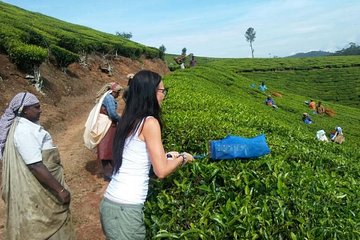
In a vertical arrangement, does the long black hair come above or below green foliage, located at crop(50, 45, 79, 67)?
below

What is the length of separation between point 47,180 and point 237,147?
1869mm

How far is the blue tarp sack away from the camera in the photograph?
12.3ft

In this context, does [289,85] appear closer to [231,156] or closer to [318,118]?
[318,118]

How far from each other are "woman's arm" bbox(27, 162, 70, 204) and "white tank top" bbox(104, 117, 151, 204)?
930 millimetres

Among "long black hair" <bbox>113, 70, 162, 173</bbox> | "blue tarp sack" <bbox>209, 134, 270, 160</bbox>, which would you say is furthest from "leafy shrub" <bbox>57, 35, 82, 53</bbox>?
"long black hair" <bbox>113, 70, 162, 173</bbox>

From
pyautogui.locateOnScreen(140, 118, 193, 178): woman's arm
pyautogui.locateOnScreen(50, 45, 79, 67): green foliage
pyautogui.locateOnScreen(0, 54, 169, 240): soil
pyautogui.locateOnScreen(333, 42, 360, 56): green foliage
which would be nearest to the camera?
Result: pyautogui.locateOnScreen(140, 118, 193, 178): woman's arm

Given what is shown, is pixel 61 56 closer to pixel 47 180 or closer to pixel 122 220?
pixel 47 180

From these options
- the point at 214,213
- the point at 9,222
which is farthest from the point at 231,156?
the point at 9,222

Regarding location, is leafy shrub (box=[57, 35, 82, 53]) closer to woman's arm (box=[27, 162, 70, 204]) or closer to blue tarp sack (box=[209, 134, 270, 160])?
woman's arm (box=[27, 162, 70, 204])

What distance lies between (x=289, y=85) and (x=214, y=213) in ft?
130

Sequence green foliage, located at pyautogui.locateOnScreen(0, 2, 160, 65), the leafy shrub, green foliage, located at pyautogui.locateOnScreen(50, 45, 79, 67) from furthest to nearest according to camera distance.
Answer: the leafy shrub → green foliage, located at pyautogui.locateOnScreen(50, 45, 79, 67) → green foliage, located at pyautogui.locateOnScreen(0, 2, 160, 65)

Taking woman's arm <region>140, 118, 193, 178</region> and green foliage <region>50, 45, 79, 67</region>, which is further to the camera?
green foliage <region>50, 45, 79, 67</region>

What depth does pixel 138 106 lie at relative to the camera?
305cm

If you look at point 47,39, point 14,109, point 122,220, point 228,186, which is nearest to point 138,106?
point 122,220
